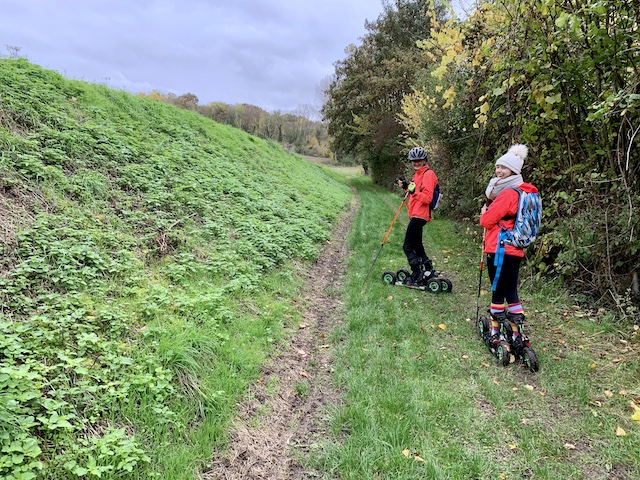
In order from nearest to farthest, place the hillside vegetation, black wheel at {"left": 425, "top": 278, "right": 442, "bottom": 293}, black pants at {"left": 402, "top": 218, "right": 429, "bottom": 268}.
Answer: the hillside vegetation → black pants at {"left": 402, "top": 218, "right": 429, "bottom": 268} → black wheel at {"left": 425, "top": 278, "right": 442, "bottom": 293}

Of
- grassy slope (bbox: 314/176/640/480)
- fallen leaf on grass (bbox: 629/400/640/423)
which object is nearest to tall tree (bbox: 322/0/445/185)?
grassy slope (bbox: 314/176/640/480)

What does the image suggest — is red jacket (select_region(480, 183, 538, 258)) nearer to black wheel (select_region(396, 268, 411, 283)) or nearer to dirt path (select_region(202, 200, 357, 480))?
dirt path (select_region(202, 200, 357, 480))

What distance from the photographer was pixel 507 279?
14.5 ft

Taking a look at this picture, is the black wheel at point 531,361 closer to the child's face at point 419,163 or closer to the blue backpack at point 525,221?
the blue backpack at point 525,221

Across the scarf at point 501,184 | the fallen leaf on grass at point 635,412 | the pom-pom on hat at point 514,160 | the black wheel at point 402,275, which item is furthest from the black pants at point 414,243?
the fallen leaf on grass at point 635,412

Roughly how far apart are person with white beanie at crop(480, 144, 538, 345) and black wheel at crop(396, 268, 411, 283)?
2.47 m

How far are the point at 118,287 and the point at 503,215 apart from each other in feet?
14.7

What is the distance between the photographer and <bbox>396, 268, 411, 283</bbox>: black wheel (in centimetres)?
701

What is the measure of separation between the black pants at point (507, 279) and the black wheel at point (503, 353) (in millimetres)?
496

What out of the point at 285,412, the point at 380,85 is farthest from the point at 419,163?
the point at 380,85

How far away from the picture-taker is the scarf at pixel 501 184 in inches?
165

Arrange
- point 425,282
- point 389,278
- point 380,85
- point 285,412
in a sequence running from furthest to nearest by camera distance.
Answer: point 380,85, point 389,278, point 425,282, point 285,412

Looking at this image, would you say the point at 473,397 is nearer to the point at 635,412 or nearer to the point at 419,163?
the point at 635,412

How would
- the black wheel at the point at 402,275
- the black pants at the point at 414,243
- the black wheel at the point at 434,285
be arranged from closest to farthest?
the black pants at the point at 414,243 → the black wheel at the point at 434,285 → the black wheel at the point at 402,275
